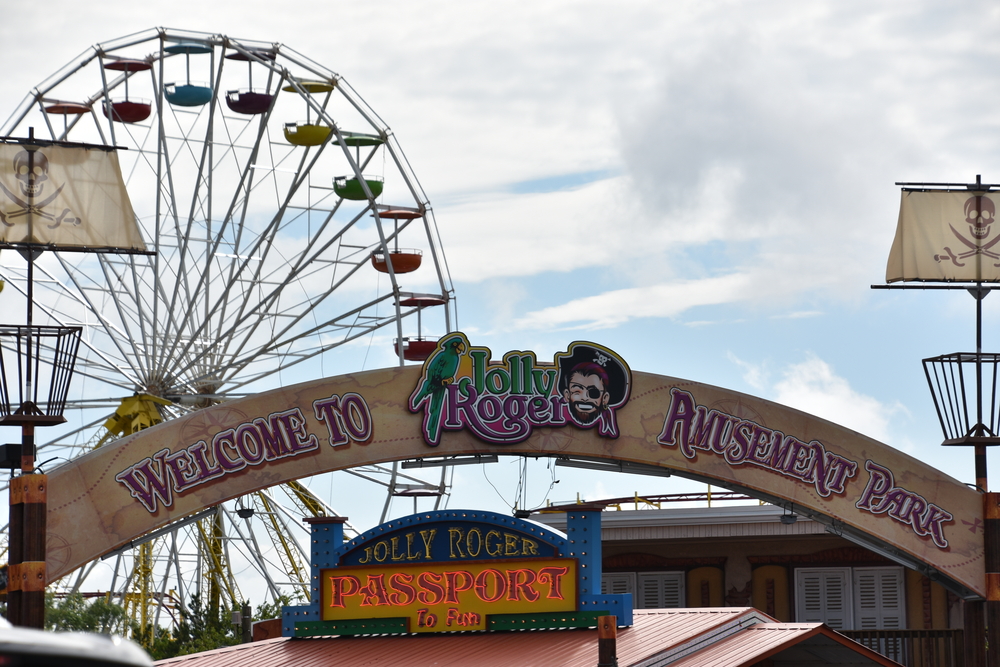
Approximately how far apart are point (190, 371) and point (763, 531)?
15.8 meters

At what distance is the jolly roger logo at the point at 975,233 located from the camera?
21188 millimetres

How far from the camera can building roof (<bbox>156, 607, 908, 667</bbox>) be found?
17188 mm

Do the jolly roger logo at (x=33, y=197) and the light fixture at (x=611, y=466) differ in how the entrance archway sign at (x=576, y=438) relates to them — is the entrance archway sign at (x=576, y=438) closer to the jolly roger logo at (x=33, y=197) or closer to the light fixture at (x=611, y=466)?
the light fixture at (x=611, y=466)

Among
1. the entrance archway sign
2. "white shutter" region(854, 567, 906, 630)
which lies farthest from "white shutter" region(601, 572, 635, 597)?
the entrance archway sign

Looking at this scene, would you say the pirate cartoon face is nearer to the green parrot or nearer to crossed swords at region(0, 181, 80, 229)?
the green parrot

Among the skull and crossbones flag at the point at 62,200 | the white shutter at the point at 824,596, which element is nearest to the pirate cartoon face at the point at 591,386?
the skull and crossbones flag at the point at 62,200

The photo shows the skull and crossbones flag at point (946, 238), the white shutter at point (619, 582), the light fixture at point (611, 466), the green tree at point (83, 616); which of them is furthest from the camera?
the green tree at point (83, 616)

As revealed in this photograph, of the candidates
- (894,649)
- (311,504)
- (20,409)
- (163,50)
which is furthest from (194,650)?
(163,50)

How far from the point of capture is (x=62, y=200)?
19.8 meters

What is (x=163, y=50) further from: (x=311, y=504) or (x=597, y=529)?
(x=597, y=529)

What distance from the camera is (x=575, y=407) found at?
2009cm

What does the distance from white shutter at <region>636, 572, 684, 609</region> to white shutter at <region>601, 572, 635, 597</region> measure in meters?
0.16

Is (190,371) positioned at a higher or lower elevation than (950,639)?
higher

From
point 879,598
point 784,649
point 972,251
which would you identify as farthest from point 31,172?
point 879,598
